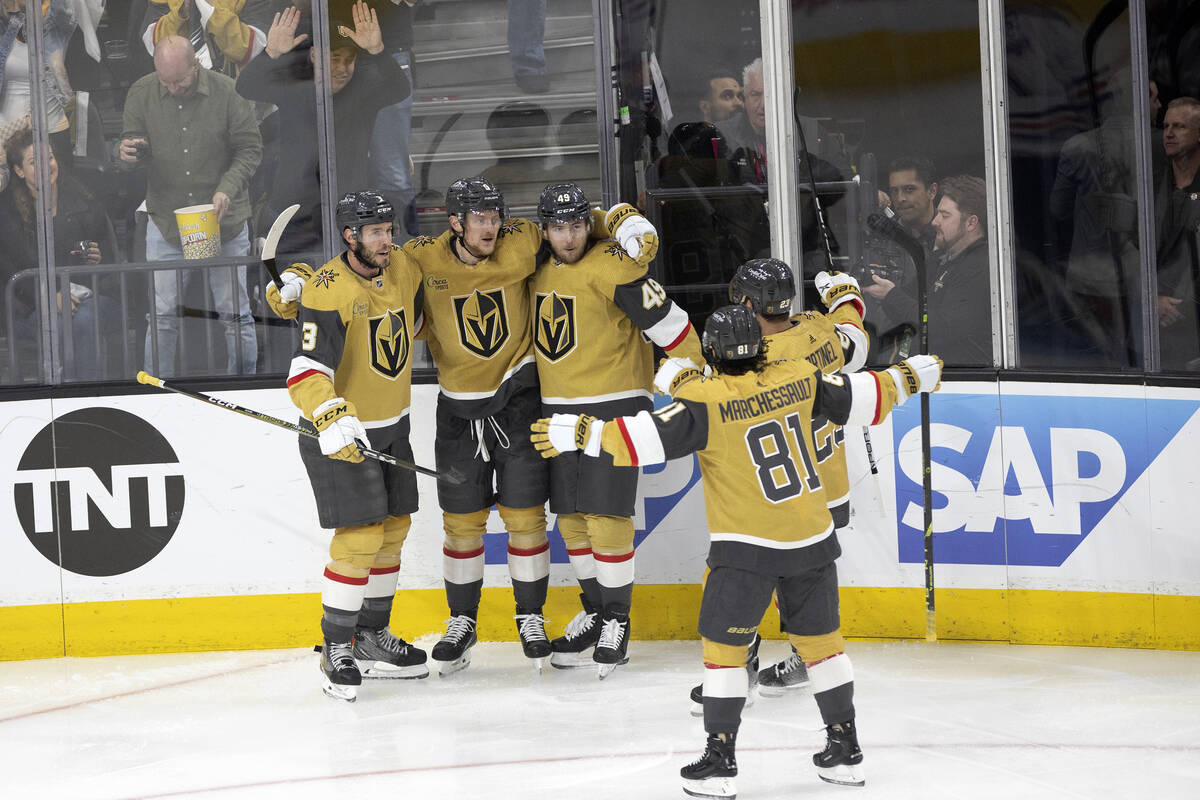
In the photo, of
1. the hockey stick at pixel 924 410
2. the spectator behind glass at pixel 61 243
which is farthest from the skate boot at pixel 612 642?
the spectator behind glass at pixel 61 243

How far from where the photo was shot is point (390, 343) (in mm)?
4172

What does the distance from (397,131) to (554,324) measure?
1.06m

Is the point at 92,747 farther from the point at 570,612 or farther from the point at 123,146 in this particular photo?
A: the point at 123,146

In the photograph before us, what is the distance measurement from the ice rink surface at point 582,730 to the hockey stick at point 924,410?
20 centimetres

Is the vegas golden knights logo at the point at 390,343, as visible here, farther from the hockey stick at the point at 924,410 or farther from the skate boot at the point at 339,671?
the hockey stick at the point at 924,410

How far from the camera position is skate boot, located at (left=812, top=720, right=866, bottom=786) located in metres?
3.21

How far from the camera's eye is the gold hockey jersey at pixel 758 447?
3104mm

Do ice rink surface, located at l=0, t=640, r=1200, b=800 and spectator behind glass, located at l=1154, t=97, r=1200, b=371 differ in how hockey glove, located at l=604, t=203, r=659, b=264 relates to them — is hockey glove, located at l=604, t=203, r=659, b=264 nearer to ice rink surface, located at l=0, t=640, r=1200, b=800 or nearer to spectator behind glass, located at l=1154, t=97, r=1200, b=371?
ice rink surface, located at l=0, t=640, r=1200, b=800

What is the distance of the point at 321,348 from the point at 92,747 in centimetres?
126

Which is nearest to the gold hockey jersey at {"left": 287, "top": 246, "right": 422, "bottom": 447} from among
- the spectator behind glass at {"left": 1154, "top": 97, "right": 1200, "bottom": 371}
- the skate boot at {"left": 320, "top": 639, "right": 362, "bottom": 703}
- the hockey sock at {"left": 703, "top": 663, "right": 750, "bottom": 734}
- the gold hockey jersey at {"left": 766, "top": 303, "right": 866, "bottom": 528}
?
the skate boot at {"left": 320, "top": 639, "right": 362, "bottom": 703}

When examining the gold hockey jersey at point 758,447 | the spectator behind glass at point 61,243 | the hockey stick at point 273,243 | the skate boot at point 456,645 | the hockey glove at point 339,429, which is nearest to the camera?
the gold hockey jersey at point 758,447

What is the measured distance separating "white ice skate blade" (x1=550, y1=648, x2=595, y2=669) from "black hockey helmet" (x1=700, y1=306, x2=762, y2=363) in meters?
1.55

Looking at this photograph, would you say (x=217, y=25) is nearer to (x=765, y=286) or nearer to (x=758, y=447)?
(x=765, y=286)

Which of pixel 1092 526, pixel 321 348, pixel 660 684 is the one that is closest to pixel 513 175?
pixel 321 348
